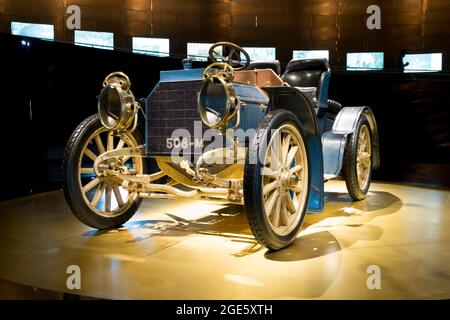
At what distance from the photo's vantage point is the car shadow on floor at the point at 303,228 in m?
3.20

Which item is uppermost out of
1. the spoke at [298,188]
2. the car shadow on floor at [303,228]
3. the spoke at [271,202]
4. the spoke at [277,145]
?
the spoke at [277,145]

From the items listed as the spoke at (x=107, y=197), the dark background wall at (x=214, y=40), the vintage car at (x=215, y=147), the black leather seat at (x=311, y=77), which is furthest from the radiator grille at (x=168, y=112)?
the dark background wall at (x=214, y=40)

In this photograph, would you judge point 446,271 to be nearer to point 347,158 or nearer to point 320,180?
point 320,180

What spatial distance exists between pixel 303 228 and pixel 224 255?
1.04 m

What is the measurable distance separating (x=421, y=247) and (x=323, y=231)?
758 millimetres

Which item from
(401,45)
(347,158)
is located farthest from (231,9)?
A: (347,158)

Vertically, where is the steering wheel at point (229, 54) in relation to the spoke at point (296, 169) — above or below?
above

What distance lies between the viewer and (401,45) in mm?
11156

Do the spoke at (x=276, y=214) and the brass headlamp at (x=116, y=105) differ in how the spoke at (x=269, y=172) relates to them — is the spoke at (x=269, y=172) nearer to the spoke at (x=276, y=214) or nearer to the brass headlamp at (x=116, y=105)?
the spoke at (x=276, y=214)

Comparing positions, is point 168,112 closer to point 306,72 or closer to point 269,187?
point 269,187

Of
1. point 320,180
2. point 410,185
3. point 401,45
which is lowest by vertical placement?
point 410,185

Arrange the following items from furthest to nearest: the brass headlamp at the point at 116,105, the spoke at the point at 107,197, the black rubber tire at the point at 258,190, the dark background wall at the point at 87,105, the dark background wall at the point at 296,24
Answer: the dark background wall at the point at 296,24, the dark background wall at the point at 87,105, the spoke at the point at 107,197, the brass headlamp at the point at 116,105, the black rubber tire at the point at 258,190

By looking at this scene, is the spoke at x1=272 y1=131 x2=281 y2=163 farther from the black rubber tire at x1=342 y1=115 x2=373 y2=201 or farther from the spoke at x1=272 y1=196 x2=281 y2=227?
the black rubber tire at x1=342 y1=115 x2=373 y2=201

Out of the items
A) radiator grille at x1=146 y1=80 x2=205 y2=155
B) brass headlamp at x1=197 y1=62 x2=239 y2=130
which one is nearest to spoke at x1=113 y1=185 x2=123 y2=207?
radiator grille at x1=146 y1=80 x2=205 y2=155
